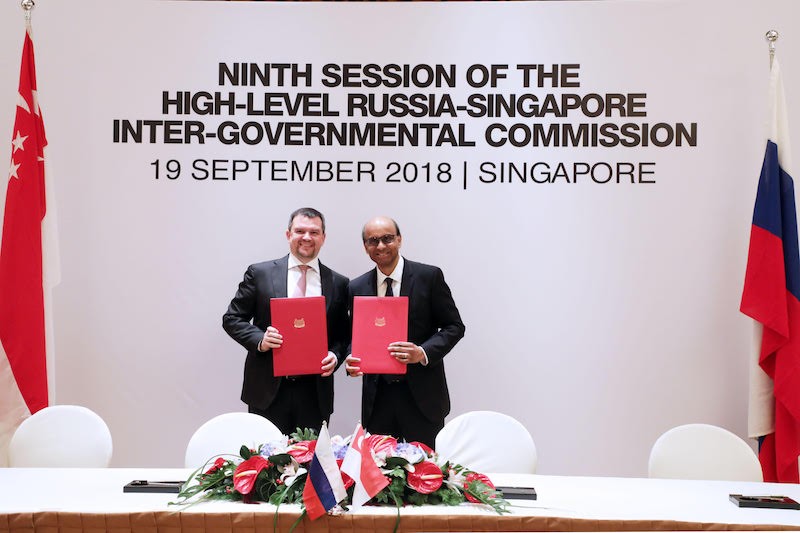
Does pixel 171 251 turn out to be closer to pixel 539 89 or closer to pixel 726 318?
pixel 539 89

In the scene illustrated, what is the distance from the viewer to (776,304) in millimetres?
4465

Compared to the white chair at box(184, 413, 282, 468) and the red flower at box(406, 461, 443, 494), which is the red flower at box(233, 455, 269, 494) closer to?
the red flower at box(406, 461, 443, 494)

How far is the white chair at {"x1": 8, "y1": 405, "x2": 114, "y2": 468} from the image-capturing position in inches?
142

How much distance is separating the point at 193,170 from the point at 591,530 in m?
3.53

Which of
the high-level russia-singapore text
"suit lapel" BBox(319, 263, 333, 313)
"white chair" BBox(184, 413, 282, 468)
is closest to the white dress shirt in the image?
"suit lapel" BBox(319, 263, 333, 313)

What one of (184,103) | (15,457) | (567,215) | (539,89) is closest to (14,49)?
(184,103)

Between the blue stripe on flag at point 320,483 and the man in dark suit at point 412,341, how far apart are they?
1.87 metres

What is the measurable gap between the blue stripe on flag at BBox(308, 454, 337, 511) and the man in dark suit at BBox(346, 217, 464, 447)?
Result: 1869mm

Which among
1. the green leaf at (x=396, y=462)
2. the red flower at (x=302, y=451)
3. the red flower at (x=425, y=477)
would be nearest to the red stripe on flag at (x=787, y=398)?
the red flower at (x=425, y=477)

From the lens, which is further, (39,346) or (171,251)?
(171,251)

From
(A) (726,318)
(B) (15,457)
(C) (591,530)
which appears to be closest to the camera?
(C) (591,530)

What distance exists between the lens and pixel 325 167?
5.07 m

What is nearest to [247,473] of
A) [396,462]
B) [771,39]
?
[396,462]

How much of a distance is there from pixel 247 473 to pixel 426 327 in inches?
79.0
